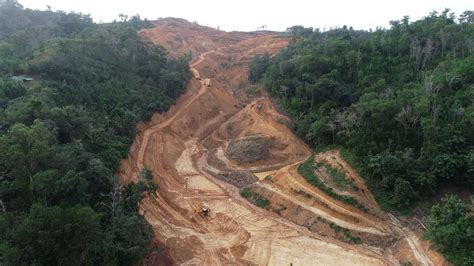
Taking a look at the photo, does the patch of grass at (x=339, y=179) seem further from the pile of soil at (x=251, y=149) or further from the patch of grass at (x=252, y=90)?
the patch of grass at (x=252, y=90)

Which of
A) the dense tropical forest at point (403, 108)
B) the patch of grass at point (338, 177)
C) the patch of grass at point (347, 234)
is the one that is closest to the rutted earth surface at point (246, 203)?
the patch of grass at point (347, 234)

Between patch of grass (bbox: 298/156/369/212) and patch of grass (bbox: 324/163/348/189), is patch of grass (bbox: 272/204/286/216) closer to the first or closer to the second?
patch of grass (bbox: 298/156/369/212)

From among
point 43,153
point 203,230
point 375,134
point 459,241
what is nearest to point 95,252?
point 43,153

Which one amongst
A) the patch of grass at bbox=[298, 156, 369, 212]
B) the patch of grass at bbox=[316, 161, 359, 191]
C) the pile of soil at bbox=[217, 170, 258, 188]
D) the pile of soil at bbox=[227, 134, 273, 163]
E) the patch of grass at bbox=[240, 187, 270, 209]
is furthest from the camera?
the pile of soil at bbox=[227, 134, 273, 163]

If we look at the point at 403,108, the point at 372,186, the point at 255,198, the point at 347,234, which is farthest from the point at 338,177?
the point at 403,108

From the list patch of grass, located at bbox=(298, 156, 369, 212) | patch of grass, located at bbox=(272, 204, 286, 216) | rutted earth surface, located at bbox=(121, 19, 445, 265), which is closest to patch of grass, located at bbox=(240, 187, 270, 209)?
rutted earth surface, located at bbox=(121, 19, 445, 265)

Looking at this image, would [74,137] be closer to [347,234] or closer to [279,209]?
[279,209]
